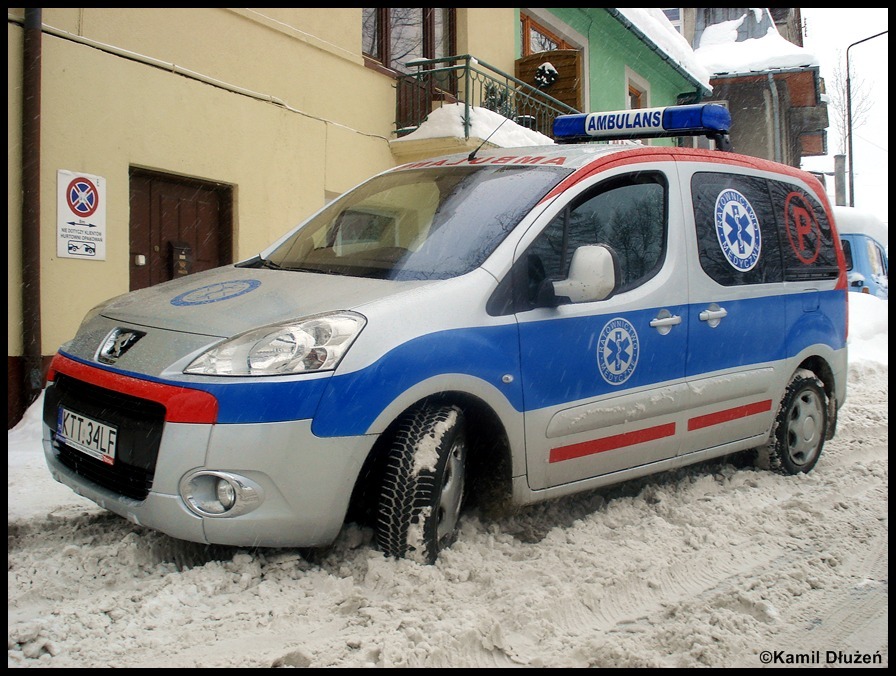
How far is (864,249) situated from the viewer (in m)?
16.5

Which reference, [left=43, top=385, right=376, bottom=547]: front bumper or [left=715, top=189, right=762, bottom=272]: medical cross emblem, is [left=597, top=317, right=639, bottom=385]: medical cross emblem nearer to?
[left=715, top=189, right=762, bottom=272]: medical cross emblem

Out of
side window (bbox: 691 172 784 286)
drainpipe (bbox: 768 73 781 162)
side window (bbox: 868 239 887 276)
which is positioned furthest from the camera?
drainpipe (bbox: 768 73 781 162)

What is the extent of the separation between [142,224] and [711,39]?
24227 mm

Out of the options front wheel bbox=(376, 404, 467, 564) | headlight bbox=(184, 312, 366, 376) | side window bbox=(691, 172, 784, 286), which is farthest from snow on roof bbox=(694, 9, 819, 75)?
headlight bbox=(184, 312, 366, 376)

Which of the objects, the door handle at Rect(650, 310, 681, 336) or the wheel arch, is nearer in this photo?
the door handle at Rect(650, 310, 681, 336)

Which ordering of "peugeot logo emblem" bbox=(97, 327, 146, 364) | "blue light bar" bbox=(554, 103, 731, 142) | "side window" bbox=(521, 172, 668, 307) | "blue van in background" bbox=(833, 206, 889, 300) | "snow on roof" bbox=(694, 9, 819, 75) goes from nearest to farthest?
1. "peugeot logo emblem" bbox=(97, 327, 146, 364)
2. "side window" bbox=(521, 172, 668, 307)
3. "blue light bar" bbox=(554, 103, 731, 142)
4. "blue van in background" bbox=(833, 206, 889, 300)
5. "snow on roof" bbox=(694, 9, 819, 75)

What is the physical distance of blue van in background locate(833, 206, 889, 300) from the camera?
53.8ft

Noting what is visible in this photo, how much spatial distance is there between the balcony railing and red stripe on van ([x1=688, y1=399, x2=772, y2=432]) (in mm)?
6308

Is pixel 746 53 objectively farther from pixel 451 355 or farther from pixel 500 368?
pixel 451 355

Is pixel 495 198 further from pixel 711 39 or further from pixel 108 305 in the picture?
pixel 711 39

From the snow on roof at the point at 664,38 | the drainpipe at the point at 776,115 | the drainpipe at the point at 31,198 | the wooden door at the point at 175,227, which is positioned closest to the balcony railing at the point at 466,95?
the wooden door at the point at 175,227

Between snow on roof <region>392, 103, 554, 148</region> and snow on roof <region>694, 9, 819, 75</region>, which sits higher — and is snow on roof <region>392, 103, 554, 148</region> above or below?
below

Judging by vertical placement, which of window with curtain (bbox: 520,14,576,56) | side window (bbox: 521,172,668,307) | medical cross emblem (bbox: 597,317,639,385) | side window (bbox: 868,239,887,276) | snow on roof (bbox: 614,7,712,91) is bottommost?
medical cross emblem (bbox: 597,317,639,385)

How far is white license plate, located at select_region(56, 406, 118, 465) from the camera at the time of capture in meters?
3.11
